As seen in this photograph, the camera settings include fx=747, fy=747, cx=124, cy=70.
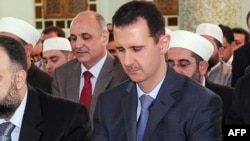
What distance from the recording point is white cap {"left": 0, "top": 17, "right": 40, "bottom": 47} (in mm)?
5297

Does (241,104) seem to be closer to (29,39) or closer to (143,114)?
(143,114)

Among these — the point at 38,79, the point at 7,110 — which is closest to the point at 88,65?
the point at 38,79

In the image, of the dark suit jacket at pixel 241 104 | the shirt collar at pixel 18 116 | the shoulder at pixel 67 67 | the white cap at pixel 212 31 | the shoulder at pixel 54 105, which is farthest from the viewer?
the white cap at pixel 212 31

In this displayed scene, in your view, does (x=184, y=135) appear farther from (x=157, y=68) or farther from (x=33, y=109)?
(x=33, y=109)

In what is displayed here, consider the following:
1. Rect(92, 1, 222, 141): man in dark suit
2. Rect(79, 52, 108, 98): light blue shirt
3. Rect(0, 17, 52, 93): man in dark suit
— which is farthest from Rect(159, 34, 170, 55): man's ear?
Rect(0, 17, 52, 93): man in dark suit

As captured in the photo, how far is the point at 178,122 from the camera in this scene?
305 cm

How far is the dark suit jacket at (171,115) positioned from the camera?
3027 millimetres

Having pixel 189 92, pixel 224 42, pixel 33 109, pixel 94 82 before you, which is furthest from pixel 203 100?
pixel 224 42

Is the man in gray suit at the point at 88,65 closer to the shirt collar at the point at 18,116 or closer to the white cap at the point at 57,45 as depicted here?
the shirt collar at the point at 18,116

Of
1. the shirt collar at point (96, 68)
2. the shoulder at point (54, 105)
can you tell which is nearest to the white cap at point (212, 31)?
the shirt collar at point (96, 68)

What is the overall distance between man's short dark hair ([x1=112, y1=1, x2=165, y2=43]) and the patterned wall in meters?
5.17

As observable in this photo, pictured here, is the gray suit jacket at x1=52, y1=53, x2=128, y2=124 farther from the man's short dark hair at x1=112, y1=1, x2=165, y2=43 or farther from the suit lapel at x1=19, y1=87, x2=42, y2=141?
the man's short dark hair at x1=112, y1=1, x2=165, y2=43

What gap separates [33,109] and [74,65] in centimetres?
197

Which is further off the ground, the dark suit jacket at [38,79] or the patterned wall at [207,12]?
the patterned wall at [207,12]
